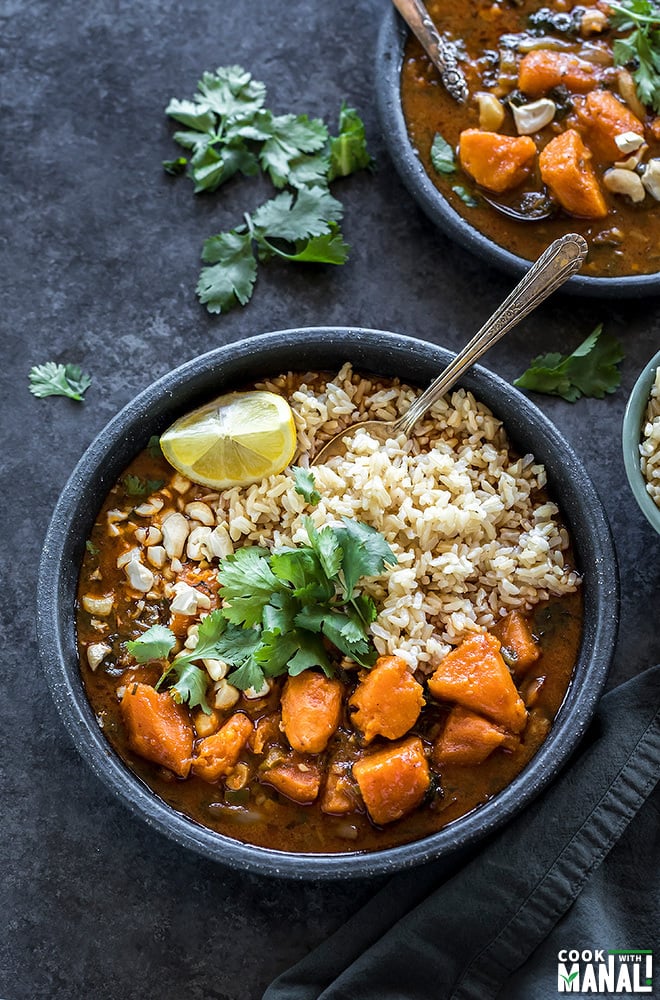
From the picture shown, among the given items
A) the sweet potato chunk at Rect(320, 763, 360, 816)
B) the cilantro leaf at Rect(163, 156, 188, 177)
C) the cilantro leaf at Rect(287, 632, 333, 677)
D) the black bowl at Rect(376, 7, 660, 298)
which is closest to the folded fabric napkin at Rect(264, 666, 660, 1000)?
the sweet potato chunk at Rect(320, 763, 360, 816)

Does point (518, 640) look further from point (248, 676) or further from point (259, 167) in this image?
point (259, 167)

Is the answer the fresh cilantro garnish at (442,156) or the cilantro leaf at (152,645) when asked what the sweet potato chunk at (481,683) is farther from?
the fresh cilantro garnish at (442,156)

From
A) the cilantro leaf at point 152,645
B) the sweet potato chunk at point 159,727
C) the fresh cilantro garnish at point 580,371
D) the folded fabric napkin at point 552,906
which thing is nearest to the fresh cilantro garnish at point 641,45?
the fresh cilantro garnish at point 580,371

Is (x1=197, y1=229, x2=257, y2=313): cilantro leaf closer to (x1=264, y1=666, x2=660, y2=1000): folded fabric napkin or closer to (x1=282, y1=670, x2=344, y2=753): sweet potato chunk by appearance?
(x1=282, y1=670, x2=344, y2=753): sweet potato chunk

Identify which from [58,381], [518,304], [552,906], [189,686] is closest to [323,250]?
[518,304]

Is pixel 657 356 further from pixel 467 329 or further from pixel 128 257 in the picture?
pixel 128 257

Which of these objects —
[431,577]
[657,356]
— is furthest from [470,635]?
[657,356]
